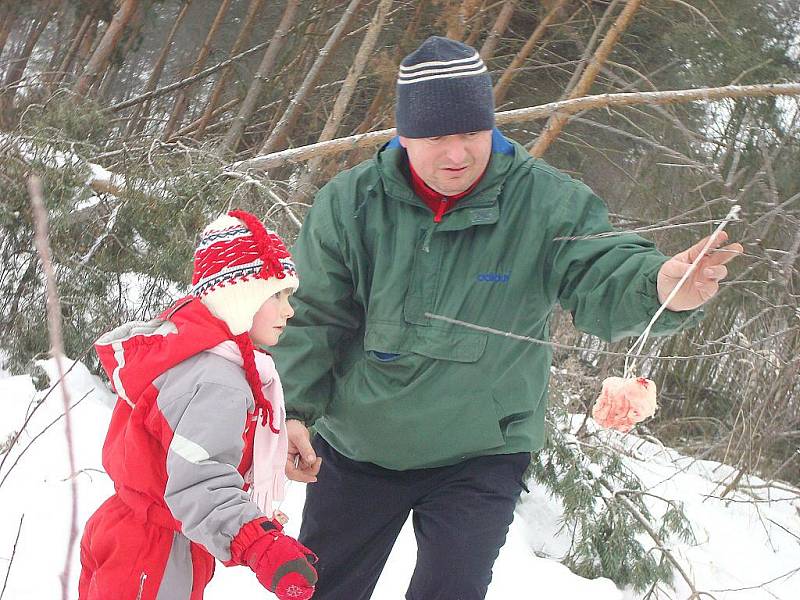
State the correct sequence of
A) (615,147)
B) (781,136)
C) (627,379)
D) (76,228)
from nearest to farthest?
(627,379) < (76,228) < (781,136) < (615,147)

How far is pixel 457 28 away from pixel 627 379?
4.84m

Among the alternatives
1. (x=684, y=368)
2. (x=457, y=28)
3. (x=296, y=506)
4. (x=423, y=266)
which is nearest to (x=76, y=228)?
(x=296, y=506)

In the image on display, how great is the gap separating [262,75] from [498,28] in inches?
Answer: 78.8

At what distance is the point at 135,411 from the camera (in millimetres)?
1625

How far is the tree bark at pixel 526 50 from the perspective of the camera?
6207 millimetres

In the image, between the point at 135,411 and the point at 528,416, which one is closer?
the point at 135,411

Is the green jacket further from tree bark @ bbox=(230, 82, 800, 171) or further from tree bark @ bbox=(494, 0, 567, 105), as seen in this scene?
tree bark @ bbox=(494, 0, 567, 105)

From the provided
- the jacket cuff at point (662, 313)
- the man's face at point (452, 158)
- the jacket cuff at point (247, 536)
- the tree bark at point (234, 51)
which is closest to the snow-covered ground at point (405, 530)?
the jacket cuff at point (247, 536)

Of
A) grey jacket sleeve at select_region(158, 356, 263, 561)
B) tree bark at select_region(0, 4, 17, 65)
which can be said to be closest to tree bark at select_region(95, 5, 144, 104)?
tree bark at select_region(0, 4, 17, 65)

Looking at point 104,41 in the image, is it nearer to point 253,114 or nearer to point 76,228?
point 253,114

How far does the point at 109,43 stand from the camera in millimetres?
6277

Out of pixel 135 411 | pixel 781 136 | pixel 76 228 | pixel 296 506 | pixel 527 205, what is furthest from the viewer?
pixel 781 136

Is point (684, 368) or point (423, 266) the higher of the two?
point (423, 266)

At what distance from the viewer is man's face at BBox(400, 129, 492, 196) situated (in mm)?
1866
